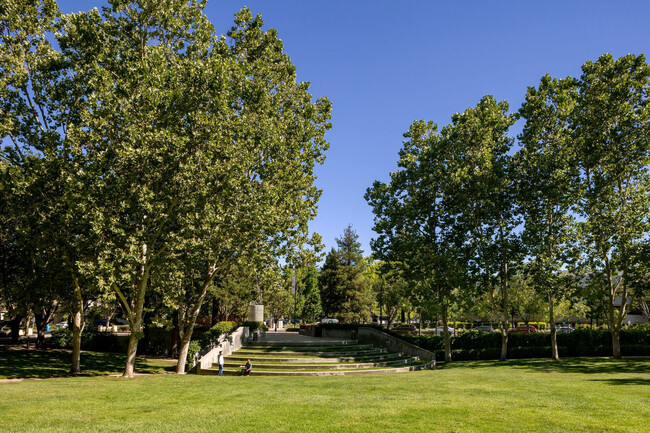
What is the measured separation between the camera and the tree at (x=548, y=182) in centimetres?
2703

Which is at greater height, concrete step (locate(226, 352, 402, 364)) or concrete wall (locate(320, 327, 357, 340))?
concrete wall (locate(320, 327, 357, 340))

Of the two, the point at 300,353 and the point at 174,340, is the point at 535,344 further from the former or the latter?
the point at 174,340

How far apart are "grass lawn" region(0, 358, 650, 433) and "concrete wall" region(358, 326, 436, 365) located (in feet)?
41.1

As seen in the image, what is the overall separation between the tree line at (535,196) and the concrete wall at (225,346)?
1195cm

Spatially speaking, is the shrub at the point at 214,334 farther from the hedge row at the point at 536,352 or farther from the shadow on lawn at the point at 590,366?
the shadow on lawn at the point at 590,366

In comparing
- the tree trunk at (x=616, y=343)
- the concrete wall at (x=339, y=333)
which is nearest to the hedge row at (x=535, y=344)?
the concrete wall at (x=339, y=333)

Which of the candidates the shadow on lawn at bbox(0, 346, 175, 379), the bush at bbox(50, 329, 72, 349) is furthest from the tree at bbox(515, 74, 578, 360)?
the bush at bbox(50, 329, 72, 349)

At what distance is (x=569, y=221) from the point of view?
91.1 ft

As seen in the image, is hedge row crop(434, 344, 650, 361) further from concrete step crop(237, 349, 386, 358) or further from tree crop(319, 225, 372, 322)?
tree crop(319, 225, 372, 322)

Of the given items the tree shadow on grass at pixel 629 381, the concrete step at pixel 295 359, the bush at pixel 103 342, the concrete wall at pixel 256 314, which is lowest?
the bush at pixel 103 342

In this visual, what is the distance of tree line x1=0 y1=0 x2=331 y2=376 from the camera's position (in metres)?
19.1

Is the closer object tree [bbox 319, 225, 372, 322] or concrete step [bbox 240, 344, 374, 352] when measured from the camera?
concrete step [bbox 240, 344, 374, 352]

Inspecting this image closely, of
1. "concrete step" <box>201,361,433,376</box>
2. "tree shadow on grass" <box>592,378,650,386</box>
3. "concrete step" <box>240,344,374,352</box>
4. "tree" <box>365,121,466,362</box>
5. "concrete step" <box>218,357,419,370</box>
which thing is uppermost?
"tree" <box>365,121,466,362</box>

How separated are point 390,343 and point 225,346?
12410 millimetres
